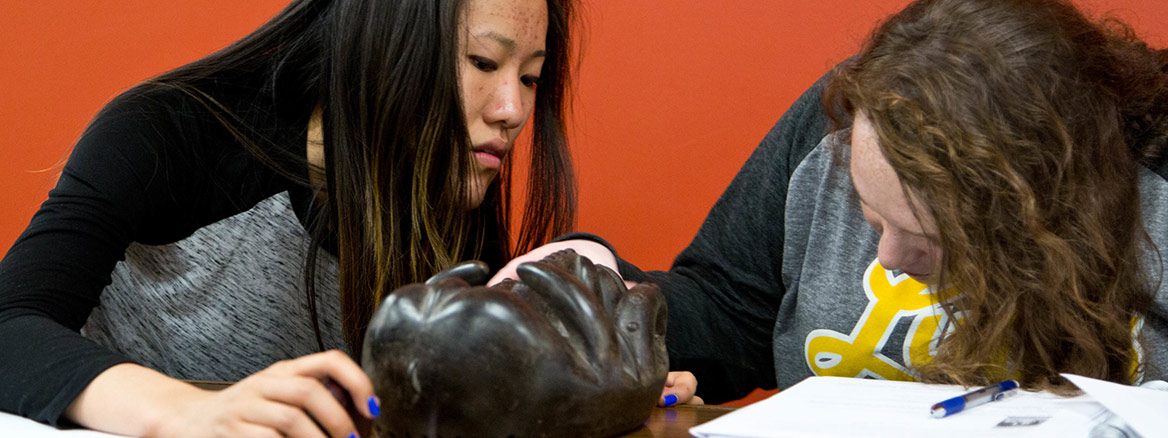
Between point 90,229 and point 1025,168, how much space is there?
2.34 feet

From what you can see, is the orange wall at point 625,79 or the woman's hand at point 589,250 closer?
the woman's hand at point 589,250

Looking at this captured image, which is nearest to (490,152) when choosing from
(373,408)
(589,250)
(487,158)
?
(487,158)

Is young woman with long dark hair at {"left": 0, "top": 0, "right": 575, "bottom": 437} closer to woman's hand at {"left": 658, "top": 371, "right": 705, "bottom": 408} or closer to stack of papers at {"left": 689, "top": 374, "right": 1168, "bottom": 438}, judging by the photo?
woman's hand at {"left": 658, "top": 371, "right": 705, "bottom": 408}

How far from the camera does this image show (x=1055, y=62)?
2.12 feet

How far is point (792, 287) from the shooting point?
0.92m

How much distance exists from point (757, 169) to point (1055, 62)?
1.20 ft

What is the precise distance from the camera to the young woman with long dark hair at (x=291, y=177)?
86 cm

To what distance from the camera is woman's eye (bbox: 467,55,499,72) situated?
3.05ft

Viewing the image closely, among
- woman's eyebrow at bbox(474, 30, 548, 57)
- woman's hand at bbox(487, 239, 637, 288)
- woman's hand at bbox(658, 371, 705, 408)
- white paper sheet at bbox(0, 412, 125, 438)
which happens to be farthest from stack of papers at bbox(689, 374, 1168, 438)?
woman's eyebrow at bbox(474, 30, 548, 57)

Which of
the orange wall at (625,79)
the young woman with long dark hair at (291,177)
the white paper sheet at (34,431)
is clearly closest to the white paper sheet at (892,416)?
the white paper sheet at (34,431)

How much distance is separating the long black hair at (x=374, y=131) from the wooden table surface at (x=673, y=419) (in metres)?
0.25

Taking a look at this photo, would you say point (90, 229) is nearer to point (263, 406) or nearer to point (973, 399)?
point (263, 406)

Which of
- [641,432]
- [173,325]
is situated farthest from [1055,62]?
[173,325]

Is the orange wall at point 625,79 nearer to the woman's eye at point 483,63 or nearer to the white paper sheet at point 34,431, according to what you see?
the woman's eye at point 483,63
